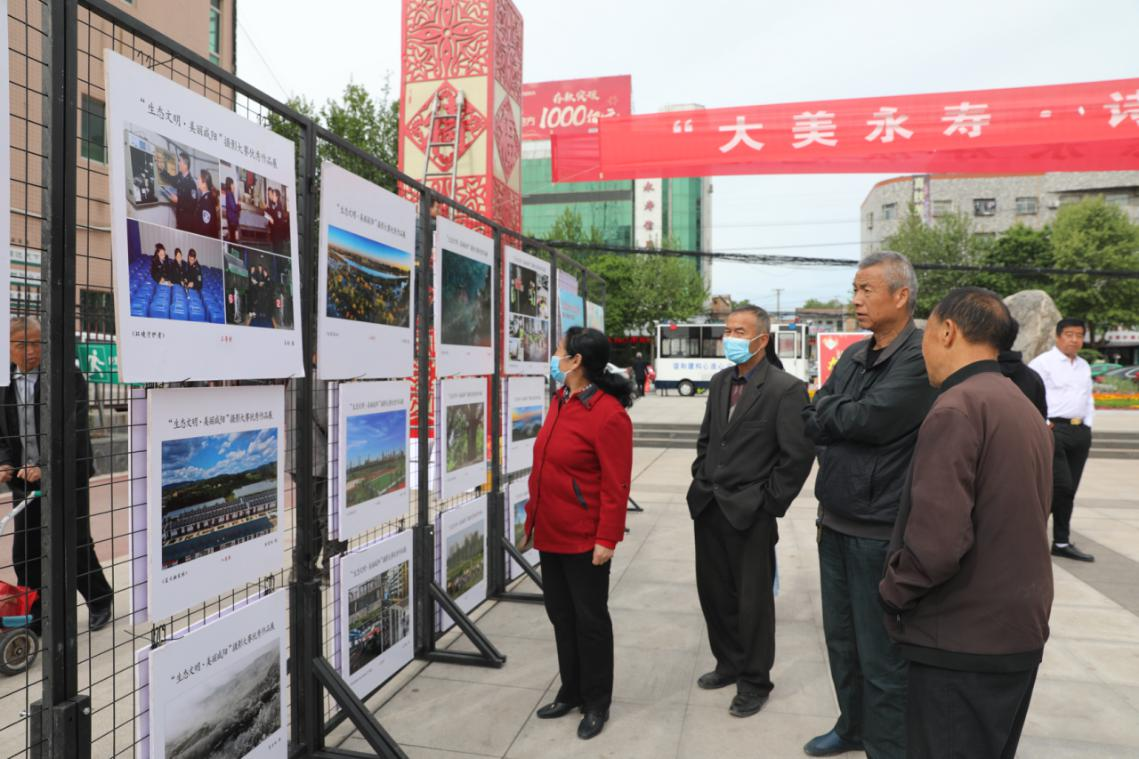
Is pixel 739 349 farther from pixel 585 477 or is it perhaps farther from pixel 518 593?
pixel 518 593

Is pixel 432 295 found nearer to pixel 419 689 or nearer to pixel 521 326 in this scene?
pixel 521 326

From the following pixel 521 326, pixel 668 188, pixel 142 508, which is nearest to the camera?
pixel 142 508

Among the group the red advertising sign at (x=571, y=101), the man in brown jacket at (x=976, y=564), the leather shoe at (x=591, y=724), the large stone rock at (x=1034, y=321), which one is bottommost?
the leather shoe at (x=591, y=724)

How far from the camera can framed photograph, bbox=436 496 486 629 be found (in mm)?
4152

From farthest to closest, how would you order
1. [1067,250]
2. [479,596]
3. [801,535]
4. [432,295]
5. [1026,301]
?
[1067,250]
[1026,301]
[801,535]
[479,596]
[432,295]

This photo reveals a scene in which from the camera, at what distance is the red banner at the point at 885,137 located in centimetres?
778

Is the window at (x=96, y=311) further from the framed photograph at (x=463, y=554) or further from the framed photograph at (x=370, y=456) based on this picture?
the framed photograph at (x=463, y=554)

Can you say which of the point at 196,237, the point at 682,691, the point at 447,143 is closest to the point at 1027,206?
the point at 447,143

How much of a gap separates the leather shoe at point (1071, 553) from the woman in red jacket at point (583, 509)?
4646 millimetres

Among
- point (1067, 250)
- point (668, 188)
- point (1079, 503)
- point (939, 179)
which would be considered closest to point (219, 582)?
point (1079, 503)

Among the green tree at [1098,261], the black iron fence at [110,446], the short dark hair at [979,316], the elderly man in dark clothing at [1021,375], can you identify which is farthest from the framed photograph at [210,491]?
the green tree at [1098,261]

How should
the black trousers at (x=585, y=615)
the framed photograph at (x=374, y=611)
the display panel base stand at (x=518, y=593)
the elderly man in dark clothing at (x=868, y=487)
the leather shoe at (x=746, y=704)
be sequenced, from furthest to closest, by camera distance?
the display panel base stand at (x=518, y=593) < the leather shoe at (x=746, y=704) < the black trousers at (x=585, y=615) < the framed photograph at (x=374, y=611) < the elderly man in dark clothing at (x=868, y=487)

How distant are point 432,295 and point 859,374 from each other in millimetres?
2208

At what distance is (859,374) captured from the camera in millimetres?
2910
